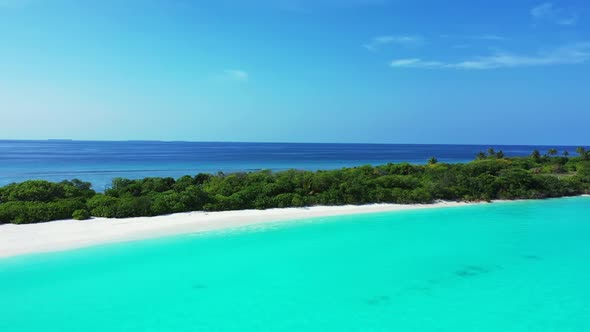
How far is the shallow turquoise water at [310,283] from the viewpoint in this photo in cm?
750

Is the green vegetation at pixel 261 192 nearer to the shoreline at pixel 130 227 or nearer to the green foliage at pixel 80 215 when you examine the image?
the green foliage at pixel 80 215

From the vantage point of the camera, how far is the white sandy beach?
12.2 meters

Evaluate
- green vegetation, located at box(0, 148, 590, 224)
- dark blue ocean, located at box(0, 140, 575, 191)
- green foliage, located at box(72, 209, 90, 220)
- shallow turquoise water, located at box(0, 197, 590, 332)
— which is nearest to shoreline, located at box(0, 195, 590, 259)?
green foliage, located at box(72, 209, 90, 220)

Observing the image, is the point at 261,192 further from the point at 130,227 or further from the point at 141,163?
the point at 141,163

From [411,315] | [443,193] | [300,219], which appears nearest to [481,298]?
[411,315]

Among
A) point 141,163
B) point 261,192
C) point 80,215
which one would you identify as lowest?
point 80,215

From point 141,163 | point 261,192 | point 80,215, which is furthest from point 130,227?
point 141,163

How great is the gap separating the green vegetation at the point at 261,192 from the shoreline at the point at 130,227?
0.66m

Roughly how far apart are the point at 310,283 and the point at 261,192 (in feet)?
34.9

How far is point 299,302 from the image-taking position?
327 inches

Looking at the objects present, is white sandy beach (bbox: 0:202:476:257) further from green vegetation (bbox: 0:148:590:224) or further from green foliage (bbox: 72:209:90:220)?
green vegetation (bbox: 0:148:590:224)

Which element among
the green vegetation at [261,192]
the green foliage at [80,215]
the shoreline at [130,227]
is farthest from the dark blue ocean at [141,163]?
the shoreline at [130,227]

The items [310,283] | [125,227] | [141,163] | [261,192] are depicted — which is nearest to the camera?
[310,283]

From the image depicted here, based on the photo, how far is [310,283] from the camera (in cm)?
941
